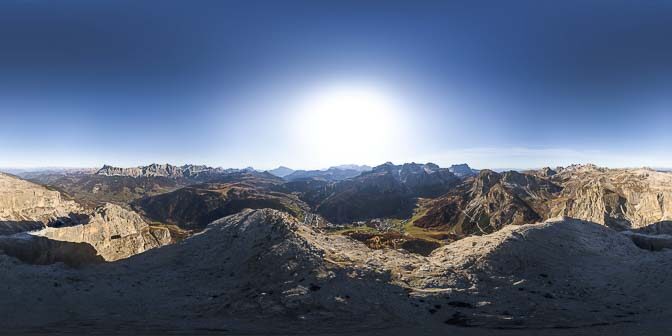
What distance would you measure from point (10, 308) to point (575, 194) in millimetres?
188062

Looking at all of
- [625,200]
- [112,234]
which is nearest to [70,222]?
[112,234]

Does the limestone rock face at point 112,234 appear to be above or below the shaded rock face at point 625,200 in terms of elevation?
below

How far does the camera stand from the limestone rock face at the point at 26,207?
3307 inches

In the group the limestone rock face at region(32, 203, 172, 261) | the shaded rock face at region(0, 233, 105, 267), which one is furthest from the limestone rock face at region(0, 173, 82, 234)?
the shaded rock face at region(0, 233, 105, 267)

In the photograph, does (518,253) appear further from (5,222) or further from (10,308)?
(5,222)

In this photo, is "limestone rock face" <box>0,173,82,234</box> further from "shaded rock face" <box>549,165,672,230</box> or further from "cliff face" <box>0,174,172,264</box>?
"shaded rock face" <box>549,165,672,230</box>

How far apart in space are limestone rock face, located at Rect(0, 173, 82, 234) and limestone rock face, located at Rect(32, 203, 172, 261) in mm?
7993

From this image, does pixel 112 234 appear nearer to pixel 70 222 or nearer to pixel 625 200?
pixel 70 222

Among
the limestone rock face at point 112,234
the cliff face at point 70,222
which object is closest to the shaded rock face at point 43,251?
the cliff face at point 70,222

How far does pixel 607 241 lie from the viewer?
1890 inches

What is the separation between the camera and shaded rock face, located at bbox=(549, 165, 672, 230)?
120250 millimetres

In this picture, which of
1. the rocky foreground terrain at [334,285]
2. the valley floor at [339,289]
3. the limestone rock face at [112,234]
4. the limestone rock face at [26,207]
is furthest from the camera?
the limestone rock face at [26,207]

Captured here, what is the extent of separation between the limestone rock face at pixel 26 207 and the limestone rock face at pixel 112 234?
7.99 m

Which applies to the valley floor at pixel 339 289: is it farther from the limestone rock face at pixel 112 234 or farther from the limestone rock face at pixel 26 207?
the limestone rock face at pixel 26 207
